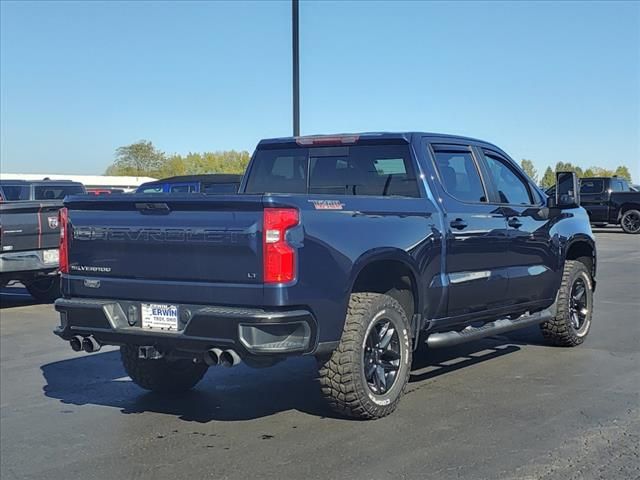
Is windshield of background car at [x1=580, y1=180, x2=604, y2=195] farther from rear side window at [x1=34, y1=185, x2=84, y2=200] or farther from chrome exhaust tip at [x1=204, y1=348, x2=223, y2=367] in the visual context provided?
chrome exhaust tip at [x1=204, y1=348, x2=223, y2=367]

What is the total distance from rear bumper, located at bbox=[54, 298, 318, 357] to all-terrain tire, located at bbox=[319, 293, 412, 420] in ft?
1.13

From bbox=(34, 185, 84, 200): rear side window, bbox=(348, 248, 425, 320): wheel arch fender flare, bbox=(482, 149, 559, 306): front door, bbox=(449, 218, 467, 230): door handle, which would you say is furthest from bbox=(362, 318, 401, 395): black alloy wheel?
bbox=(34, 185, 84, 200): rear side window

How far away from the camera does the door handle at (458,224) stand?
20.3 ft

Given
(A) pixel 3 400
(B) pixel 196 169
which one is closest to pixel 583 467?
(A) pixel 3 400

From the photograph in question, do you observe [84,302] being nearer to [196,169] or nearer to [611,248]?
[611,248]

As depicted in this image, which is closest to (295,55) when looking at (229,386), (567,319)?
(567,319)

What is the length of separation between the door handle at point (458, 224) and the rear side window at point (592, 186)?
2388 centimetres

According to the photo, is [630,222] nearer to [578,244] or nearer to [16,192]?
[16,192]

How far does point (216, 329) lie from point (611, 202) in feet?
85.5

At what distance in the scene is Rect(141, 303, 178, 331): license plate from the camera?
503 cm

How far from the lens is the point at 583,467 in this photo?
4426 mm

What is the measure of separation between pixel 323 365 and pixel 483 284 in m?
1.94

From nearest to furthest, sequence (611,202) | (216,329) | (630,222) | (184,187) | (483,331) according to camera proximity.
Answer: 1. (216,329)
2. (483,331)
3. (184,187)
4. (630,222)
5. (611,202)

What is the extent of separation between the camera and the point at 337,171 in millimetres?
6727
